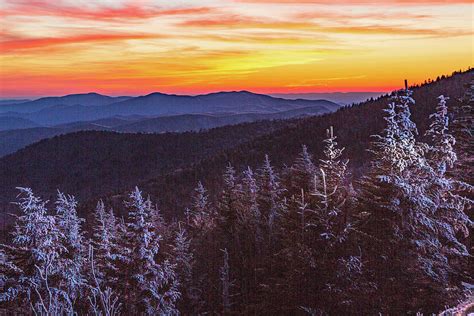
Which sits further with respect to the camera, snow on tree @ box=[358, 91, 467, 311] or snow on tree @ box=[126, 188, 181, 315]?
snow on tree @ box=[126, 188, 181, 315]

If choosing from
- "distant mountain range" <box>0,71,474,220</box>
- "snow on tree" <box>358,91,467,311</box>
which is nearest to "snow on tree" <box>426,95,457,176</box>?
"snow on tree" <box>358,91,467,311</box>

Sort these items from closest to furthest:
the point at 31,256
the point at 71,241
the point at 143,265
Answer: the point at 31,256
the point at 143,265
the point at 71,241

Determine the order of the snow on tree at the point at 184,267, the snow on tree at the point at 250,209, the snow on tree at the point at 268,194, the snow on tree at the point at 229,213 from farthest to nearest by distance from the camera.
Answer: the snow on tree at the point at 229,213 → the snow on tree at the point at 184,267 → the snow on tree at the point at 268,194 → the snow on tree at the point at 250,209

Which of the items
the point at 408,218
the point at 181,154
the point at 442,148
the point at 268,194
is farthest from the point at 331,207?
the point at 181,154

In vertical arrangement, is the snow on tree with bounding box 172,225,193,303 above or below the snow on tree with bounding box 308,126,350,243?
below

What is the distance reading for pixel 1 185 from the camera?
16475 centimetres

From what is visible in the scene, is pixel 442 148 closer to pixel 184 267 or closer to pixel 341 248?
pixel 341 248

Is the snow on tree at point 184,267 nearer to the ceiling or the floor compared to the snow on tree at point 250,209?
nearer to the floor

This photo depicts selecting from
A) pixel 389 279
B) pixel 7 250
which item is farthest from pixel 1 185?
pixel 389 279

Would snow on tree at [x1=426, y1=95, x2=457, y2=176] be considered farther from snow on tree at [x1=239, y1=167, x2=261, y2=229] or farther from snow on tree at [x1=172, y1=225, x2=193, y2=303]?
snow on tree at [x1=172, y1=225, x2=193, y2=303]

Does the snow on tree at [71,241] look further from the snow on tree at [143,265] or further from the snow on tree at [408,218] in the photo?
the snow on tree at [408,218]

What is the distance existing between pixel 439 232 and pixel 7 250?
17.4m

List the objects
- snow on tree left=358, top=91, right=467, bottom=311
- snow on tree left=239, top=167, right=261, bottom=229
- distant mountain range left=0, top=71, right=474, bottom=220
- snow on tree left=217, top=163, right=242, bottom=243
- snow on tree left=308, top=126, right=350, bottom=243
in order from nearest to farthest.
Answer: snow on tree left=358, top=91, right=467, bottom=311 → snow on tree left=308, top=126, right=350, bottom=243 → snow on tree left=239, top=167, right=261, bottom=229 → snow on tree left=217, top=163, right=242, bottom=243 → distant mountain range left=0, top=71, right=474, bottom=220

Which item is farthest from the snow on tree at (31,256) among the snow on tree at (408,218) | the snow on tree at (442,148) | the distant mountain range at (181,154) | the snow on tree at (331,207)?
the distant mountain range at (181,154)
